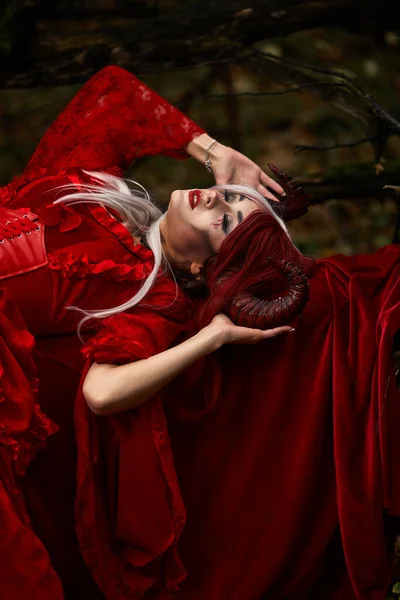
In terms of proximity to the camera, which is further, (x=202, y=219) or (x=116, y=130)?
(x=116, y=130)

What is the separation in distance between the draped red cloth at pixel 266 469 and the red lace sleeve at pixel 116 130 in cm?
50

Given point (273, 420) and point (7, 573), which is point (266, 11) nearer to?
point (273, 420)

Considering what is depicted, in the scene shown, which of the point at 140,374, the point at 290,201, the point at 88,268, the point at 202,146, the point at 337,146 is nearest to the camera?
the point at 140,374

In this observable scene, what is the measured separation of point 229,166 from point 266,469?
0.70 m

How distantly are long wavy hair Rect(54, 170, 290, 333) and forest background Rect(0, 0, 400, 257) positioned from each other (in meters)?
0.77

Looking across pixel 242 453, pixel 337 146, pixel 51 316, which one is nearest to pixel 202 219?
pixel 51 316

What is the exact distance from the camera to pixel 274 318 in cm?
158

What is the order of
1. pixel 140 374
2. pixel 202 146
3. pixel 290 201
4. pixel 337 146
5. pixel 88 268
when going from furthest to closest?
pixel 337 146
pixel 202 146
pixel 290 201
pixel 88 268
pixel 140 374

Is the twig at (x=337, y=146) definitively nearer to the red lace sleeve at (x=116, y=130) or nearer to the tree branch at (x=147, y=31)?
the tree branch at (x=147, y=31)

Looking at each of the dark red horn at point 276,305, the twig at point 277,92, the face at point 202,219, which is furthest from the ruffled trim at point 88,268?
the twig at point 277,92

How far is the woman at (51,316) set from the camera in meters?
1.54

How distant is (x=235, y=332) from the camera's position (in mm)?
1571

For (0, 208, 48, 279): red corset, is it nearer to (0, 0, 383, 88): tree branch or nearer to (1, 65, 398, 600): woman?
(1, 65, 398, 600): woman

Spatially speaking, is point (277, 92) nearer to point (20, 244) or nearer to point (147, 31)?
point (147, 31)
